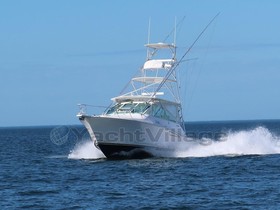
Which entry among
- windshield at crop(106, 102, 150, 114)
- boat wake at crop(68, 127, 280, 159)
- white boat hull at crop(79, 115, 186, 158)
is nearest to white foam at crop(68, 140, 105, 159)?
boat wake at crop(68, 127, 280, 159)

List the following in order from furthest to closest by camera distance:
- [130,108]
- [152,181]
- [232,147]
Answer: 1. [232,147]
2. [130,108]
3. [152,181]

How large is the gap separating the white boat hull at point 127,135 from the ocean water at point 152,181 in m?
0.68

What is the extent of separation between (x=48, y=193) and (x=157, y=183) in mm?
4936

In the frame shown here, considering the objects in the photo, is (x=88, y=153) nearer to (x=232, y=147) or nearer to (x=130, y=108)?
(x=130, y=108)

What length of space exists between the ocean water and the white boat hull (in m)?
0.68

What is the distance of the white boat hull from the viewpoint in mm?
36188

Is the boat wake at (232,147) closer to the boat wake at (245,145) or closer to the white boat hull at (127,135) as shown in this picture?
the boat wake at (245,145)

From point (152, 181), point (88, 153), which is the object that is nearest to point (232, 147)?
point (88, 153)

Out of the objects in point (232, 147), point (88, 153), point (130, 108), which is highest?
point (130, 108)

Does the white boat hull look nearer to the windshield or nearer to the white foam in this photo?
the windshield

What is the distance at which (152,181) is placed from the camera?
28.5 metres

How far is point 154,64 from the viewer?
133ft

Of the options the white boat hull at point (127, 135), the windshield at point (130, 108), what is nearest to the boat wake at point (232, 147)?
the white boat hull at point (127, 135)

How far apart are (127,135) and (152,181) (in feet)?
26.9
